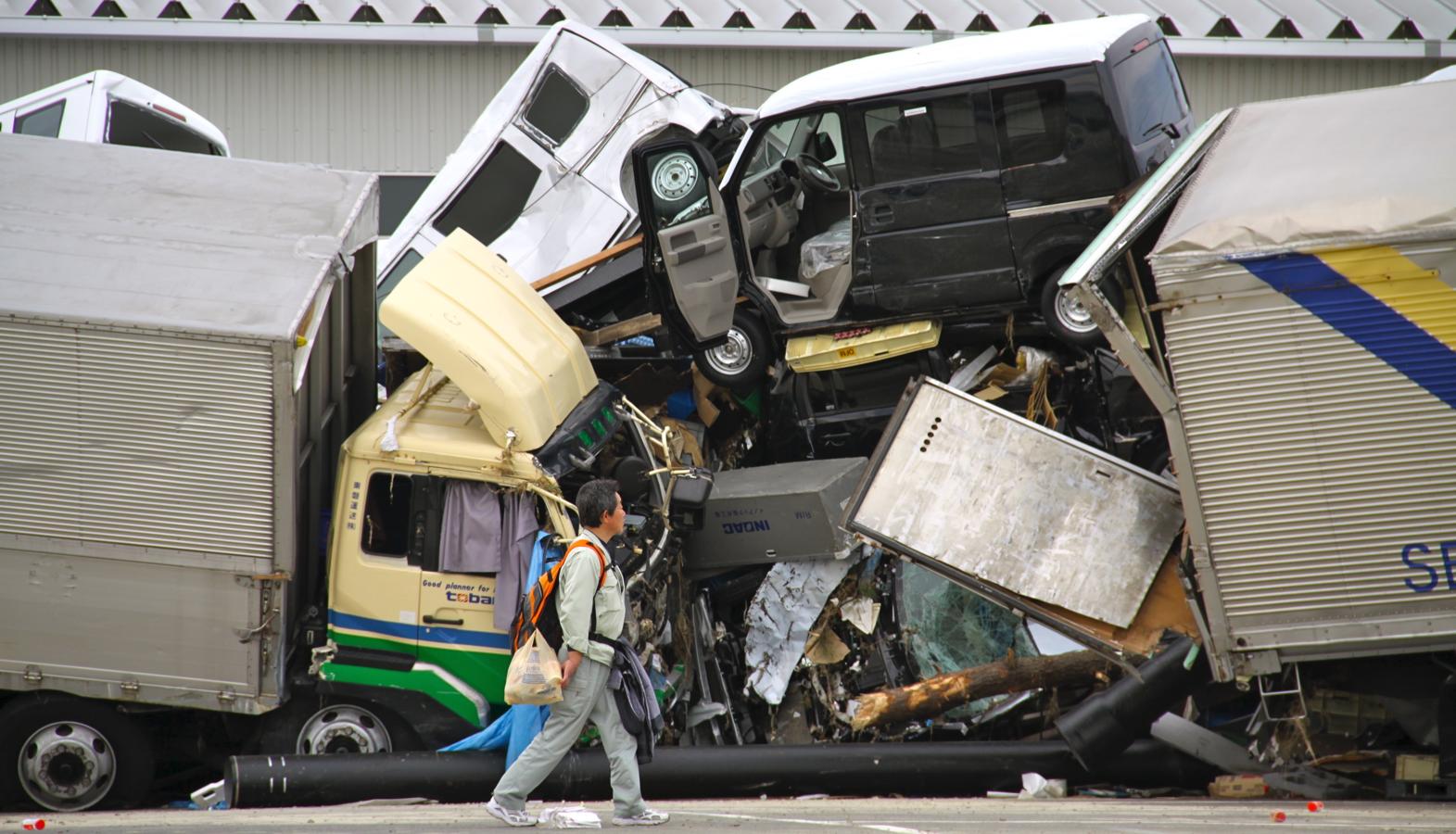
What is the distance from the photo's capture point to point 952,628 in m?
8.20

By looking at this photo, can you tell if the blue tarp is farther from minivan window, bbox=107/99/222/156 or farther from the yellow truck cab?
minivan window, bbox=107/99/222/156

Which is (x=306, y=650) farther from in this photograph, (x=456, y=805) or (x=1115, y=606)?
(x=1115, y=606)

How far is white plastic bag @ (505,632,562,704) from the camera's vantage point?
18.6 feet

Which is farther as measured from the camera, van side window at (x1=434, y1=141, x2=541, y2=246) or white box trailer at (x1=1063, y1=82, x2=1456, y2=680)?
van side window at (x1=434, y1=141, x2=541, y2=246)

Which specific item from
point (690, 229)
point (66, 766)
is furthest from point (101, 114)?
point (66, 766)

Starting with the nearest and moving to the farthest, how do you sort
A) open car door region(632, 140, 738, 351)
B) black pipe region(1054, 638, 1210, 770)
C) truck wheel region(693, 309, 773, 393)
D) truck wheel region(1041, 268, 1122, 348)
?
black pipe region(1054, 638, 1210, 770)
truck wheel region(1041, 268, 1122, 348)
open car door region(632, 140, 738, 351)
truck wheel region(693, 309, 773, 393)

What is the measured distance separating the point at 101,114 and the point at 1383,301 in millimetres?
10439

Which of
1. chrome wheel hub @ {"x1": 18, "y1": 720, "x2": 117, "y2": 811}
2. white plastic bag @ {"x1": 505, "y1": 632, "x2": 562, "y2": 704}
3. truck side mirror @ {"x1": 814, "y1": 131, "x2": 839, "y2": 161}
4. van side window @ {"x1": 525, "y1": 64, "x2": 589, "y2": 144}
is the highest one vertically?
van side window @ {"x1": 525, "y1": 64, "x2": 589, "y2": 144}

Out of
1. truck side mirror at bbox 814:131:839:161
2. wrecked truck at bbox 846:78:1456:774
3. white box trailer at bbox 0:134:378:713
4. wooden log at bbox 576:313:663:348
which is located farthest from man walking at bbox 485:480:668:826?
truck side mirror at bbox 814:131:839:161

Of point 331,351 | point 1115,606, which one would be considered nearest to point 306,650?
point 331,351

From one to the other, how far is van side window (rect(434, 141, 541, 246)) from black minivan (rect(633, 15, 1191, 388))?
6.31 ft

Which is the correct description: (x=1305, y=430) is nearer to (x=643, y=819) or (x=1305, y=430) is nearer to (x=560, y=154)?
(x=643, y=819)

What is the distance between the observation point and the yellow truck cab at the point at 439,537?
7.49m

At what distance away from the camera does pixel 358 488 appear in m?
7.61
